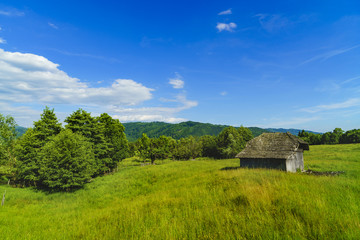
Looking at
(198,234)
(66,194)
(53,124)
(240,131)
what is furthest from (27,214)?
(240,131)

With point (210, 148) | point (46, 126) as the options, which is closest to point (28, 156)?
point (46, 126)

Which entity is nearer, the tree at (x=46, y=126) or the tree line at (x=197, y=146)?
the tree at (x=46, y=126)

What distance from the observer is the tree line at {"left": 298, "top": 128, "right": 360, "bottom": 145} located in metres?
77.4

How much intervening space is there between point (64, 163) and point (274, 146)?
1135 inches

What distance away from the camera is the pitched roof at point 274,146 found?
19.4 meters

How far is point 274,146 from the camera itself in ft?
69.1

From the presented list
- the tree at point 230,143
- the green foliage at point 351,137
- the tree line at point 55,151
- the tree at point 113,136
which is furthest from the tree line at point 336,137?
the tree line at point 55,151

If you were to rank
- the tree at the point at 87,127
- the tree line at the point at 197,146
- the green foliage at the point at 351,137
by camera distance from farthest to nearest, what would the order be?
the green foliage at the point at 351,137, the tree line at the point at 197,146, the tree at the point at 87,127

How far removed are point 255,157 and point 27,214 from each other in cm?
2444

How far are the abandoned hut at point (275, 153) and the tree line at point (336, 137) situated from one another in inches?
3318

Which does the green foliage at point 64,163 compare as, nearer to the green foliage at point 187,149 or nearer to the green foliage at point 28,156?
the green foliage at point 28,156

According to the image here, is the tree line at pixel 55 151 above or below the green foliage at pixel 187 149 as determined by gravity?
above

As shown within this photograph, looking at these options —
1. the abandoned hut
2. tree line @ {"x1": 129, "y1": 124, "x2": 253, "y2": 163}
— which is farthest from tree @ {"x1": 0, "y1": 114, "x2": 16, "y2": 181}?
the abandoned hut

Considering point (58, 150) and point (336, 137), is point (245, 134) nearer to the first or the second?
point (58, 150)
